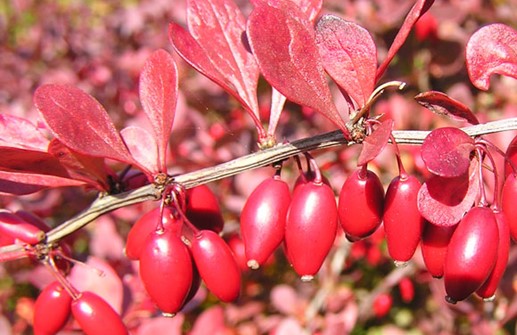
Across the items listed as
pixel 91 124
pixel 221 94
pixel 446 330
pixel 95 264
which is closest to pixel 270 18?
pixel 91 124

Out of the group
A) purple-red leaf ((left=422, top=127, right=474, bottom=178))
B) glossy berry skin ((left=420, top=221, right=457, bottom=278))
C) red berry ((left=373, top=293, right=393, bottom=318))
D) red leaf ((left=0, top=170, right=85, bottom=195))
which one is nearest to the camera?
purple-red leaf ((left=422, top=127, right=474, bottom=178))

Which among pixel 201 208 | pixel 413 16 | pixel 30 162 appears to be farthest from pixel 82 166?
pixel 413 16

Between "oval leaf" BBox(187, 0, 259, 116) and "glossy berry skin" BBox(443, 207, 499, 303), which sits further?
"oval leaf" BBox(187, 0, 259, 116)

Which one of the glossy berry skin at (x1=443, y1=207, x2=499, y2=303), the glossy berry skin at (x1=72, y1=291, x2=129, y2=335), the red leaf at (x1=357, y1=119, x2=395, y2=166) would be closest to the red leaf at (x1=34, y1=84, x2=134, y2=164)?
the glossy berry skin at (x1=72, y1=291, x2=129, y2=335)

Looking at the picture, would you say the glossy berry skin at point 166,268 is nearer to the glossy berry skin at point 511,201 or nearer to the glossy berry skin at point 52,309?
the glossy berry skin at point 52,309

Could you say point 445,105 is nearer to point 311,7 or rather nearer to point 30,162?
point 311,7

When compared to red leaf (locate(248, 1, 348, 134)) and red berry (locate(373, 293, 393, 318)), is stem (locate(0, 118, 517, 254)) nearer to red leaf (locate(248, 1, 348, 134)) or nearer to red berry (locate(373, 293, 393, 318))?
red leaf (locate(248, 1, 348, 134))


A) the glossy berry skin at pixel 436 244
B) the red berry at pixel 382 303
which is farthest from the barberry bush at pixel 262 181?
the red berry at pixel 382 303
